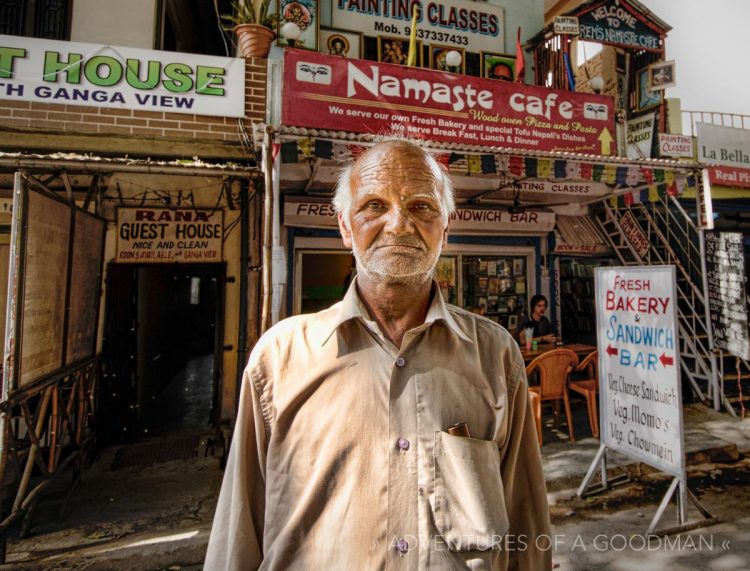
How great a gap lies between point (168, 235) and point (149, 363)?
2862 millimetres

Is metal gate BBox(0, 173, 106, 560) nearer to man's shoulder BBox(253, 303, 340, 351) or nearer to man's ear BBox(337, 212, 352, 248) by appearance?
man's shoulder BBox(253, 303, 340, 351)

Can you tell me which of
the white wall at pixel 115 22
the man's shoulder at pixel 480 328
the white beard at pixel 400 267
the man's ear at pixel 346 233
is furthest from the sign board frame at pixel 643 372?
the white wall at pixel 115 22

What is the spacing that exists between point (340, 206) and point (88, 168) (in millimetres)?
3540

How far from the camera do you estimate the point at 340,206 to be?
1.95 metres

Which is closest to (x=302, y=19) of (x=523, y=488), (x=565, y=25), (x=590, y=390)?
(x=565, y=25)

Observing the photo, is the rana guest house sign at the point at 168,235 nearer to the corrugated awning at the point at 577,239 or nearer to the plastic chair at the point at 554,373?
the plastic chair at the point at 554,373

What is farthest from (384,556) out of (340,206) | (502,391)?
(340,206)

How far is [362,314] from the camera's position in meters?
1.62

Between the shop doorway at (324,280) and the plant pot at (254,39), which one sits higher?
the plant pot at (254,39)

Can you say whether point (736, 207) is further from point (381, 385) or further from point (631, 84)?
point (381, 385)

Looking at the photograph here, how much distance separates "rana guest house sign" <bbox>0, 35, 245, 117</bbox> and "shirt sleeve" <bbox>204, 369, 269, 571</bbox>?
18.4 ft

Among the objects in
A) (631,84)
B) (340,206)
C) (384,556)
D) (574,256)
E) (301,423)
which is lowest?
(384,556)

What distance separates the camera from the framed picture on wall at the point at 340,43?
24.8ft

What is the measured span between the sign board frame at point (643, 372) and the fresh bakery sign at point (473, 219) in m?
3.74
